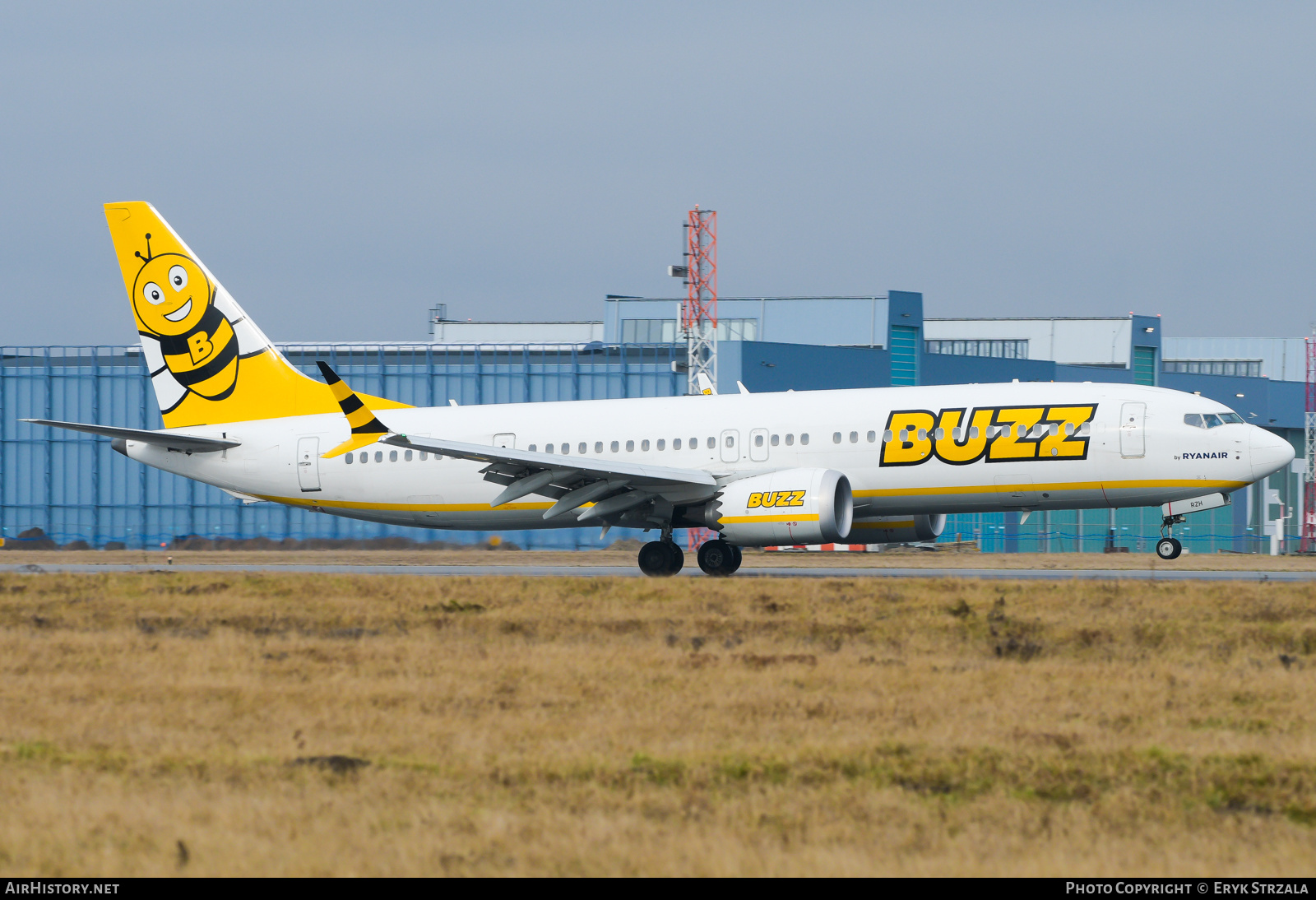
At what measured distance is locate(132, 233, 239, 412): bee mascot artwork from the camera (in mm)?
33281

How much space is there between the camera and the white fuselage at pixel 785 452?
27203mm

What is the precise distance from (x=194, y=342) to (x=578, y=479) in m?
11.2

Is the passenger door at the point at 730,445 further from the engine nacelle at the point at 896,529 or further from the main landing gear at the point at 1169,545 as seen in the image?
the main landing gear at the point at 1169,545

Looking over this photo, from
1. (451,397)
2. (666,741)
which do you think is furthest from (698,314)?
(666,741)

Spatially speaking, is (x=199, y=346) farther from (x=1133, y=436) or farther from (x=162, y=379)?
(x=1133, y=436)

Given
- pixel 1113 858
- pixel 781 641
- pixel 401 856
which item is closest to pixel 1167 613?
pixel 781 641

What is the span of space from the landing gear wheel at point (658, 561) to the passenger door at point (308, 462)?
26.8 ft

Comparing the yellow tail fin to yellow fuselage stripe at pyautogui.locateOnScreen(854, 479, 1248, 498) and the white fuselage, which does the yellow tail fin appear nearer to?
the white fuselage

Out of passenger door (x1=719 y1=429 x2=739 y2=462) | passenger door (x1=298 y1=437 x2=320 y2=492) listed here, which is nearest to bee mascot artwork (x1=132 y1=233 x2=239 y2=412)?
passenger door (x1=298 y1=437 x2=320 y2=492)

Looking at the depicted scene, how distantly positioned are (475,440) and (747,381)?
1132 inches

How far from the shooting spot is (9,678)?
46.8 ft

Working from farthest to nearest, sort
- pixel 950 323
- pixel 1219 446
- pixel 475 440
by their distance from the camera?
1. pixel 950 323
2. pixel 475 440
3. pixel 1219 446
